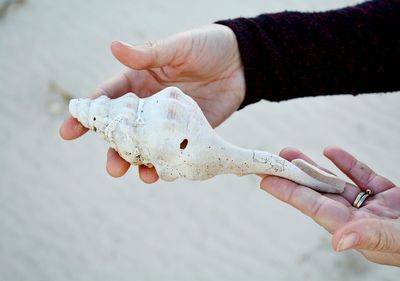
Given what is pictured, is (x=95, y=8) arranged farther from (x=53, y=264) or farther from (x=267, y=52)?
(x=267, y=52)

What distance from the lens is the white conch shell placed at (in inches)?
64.5

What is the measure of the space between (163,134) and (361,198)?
2.51ft

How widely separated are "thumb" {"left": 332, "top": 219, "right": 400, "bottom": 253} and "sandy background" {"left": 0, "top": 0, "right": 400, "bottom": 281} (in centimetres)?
147

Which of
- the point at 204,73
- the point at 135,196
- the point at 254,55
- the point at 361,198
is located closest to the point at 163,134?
the point at 204,73

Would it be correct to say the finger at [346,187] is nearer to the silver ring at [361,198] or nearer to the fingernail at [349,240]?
the silver ring at [361,198]

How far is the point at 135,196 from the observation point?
3.09 m

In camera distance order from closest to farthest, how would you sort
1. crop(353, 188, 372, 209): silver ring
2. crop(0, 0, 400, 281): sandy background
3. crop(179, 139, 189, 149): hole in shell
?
crop(179, 139, 189, 149): hole in shell
crop(353, 188, 372, 209): silver ring
crop(0, 0, 400, 281): sandy background

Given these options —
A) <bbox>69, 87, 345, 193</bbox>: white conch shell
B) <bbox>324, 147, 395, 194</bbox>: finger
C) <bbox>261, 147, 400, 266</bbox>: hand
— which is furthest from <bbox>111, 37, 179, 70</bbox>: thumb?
<bbox>324, 147, 395, 194</bbox>: finger

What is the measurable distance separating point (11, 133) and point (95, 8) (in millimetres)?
1363

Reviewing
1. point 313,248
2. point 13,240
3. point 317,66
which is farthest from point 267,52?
point 13,240

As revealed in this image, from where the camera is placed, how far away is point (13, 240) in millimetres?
2961

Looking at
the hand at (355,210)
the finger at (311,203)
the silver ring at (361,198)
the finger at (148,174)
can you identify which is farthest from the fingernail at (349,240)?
the finger at (148,174)

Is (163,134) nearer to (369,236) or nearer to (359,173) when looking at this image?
(369,236)

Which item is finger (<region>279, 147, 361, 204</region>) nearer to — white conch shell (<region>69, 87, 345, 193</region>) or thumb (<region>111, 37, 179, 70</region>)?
white conch shell (<region>69, 87, 345, 193</region>)
